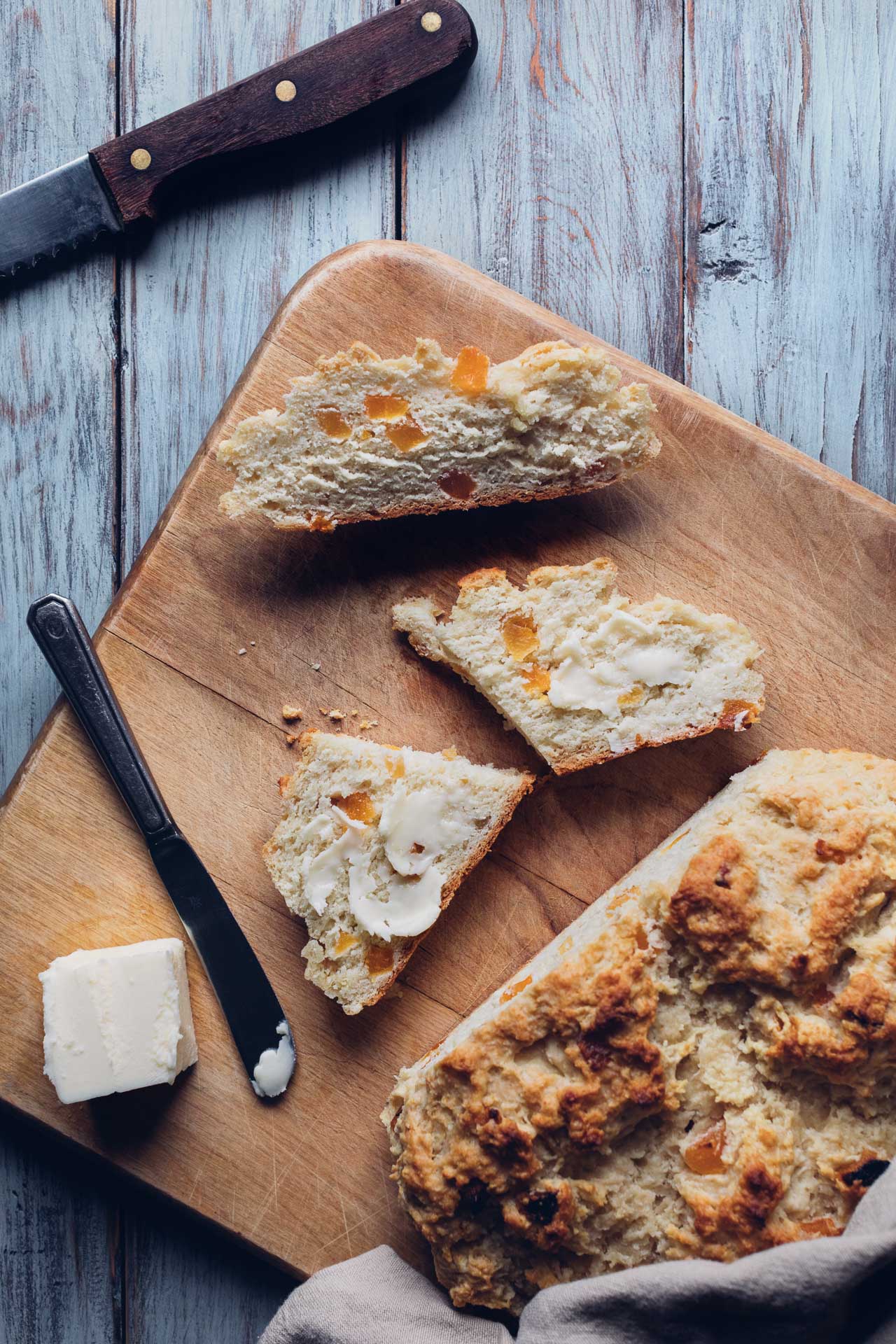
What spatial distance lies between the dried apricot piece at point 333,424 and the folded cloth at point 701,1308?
8.81 feet

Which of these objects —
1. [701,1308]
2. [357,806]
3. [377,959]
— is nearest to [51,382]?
[357,806]

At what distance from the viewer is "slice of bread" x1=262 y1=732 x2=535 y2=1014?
3.11m

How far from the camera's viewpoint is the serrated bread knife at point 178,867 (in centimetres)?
315

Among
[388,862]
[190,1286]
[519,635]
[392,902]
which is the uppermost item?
[519,635]

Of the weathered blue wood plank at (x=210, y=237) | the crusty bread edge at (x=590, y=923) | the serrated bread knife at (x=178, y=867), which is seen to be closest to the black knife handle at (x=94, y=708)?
the serrated bread knife at (x=178, y=867)

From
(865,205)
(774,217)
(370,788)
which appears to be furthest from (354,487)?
(865,205)

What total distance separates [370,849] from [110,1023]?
967 millimetres

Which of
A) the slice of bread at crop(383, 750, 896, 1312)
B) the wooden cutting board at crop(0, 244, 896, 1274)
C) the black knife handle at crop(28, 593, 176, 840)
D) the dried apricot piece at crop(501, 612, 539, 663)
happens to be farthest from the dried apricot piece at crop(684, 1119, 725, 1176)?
the black knife handle at crop(28, 593, 176, 840)

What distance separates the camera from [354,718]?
132 inches

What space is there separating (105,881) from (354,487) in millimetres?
1597

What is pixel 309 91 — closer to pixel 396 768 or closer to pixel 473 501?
pixel 473 501

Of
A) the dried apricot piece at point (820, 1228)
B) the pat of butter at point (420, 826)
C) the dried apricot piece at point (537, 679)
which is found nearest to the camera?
the dried apricot piece at point (820, 1228)

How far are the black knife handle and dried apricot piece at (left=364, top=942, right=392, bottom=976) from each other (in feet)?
2.55

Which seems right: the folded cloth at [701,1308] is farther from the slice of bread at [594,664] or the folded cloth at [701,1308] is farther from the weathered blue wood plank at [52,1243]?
the slice of bread at [594,664]
